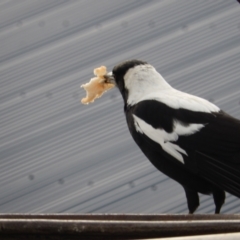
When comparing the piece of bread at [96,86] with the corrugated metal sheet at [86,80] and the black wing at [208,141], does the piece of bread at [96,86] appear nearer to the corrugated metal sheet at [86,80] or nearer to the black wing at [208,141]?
the black wing at [208,141]

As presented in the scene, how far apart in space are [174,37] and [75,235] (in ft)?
12.1

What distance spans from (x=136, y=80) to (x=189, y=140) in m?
0.52

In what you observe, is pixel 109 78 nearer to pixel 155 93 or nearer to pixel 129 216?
pixel 155 93

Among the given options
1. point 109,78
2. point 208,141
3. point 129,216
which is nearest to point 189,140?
point 208,141

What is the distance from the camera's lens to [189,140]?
164 inches

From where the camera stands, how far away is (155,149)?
13.9 feet

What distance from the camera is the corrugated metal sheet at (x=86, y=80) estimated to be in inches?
208

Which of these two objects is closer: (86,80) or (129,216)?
(129,216)

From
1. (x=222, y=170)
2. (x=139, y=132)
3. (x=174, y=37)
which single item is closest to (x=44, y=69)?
(x=174, y=37)

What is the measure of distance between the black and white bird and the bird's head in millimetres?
102

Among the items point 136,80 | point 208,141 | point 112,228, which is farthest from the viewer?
point 136,80

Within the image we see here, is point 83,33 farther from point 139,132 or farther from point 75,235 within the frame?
point 75,235

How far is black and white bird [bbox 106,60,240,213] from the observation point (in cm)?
406

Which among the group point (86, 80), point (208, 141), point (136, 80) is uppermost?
point (136, 80)
